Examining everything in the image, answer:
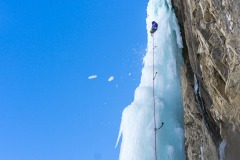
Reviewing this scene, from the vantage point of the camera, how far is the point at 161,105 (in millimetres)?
A: 9289

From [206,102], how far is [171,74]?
142 inches

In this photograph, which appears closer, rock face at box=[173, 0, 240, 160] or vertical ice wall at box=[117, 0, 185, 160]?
rock face at box=[173, 0, 240, 160]

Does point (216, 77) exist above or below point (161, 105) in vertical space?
below

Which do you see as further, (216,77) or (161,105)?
(161,105)

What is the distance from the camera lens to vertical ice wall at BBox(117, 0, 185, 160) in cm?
833

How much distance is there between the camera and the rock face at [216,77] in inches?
203

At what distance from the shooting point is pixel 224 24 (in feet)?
17.4

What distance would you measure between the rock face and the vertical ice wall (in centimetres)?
97

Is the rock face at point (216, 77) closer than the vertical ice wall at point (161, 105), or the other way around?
the rock face at point (216, 77)

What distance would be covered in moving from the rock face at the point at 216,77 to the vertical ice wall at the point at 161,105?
38.2 inches

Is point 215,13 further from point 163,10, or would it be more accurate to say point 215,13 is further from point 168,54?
point 163,10

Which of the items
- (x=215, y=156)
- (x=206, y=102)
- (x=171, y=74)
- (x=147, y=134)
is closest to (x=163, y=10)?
(x=171, y=74)

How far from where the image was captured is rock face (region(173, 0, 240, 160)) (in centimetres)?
517

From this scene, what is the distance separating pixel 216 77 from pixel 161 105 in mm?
3517
